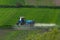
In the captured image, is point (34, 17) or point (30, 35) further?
point (34, 17)

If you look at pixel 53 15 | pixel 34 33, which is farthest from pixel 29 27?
pixel 53 15

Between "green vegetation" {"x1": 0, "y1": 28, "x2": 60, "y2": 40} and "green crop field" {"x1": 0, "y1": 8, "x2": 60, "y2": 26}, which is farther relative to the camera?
"green crop field" {"x1": 0, "y1": 8, "x2": 60, "y2": 26}

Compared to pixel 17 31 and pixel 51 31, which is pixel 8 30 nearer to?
pixel 17 31

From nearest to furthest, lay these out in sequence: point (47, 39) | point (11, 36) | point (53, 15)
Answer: point (47, 39) → point (11, 36) → point (53, 15)

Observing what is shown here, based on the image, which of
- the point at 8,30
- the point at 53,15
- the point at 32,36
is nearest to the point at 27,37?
the point at 32,36

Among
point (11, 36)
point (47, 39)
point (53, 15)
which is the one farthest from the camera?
point (53, 15)

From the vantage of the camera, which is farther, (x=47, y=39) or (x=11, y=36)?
(x=11, y=36)

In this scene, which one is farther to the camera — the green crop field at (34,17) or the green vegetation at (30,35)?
the green crop field at (34,17)

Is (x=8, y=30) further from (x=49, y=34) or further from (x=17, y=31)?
(x=49, y=34)

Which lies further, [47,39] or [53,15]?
[53,15]
